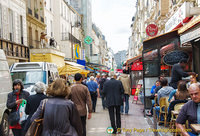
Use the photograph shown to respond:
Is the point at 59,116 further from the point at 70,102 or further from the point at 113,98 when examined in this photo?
the point at 113,98

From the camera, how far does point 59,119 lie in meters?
3.45

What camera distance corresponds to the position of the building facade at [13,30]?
56.5 ft

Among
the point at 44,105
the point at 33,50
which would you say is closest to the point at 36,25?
the point at 33,50

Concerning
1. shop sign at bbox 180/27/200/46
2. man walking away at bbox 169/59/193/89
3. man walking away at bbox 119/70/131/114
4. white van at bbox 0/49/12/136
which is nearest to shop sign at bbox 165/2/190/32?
shop sign at bbox 180/27/200/46

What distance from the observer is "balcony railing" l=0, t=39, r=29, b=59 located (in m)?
17.0

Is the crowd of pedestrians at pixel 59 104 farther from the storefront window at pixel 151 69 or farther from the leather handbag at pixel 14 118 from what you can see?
the storefront window at pixel 151 69

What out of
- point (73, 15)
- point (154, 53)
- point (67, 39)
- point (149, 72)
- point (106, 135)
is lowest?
point (106, 135)

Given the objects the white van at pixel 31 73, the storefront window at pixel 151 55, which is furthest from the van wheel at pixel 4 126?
the storefront window at pixel 151 55

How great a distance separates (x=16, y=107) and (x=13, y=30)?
14511 millimetres

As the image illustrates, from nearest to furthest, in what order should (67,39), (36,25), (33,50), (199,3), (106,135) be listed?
1. (106,135)
2. (199,3)
3. (33,50)
4. (36,25)
5. (67,39)

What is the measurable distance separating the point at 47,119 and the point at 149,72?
7.11 metres

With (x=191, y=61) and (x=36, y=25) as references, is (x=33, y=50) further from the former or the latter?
(x=191, y=61)

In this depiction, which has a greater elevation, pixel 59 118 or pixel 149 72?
pixel 149 72

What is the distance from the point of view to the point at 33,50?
2275 cm
